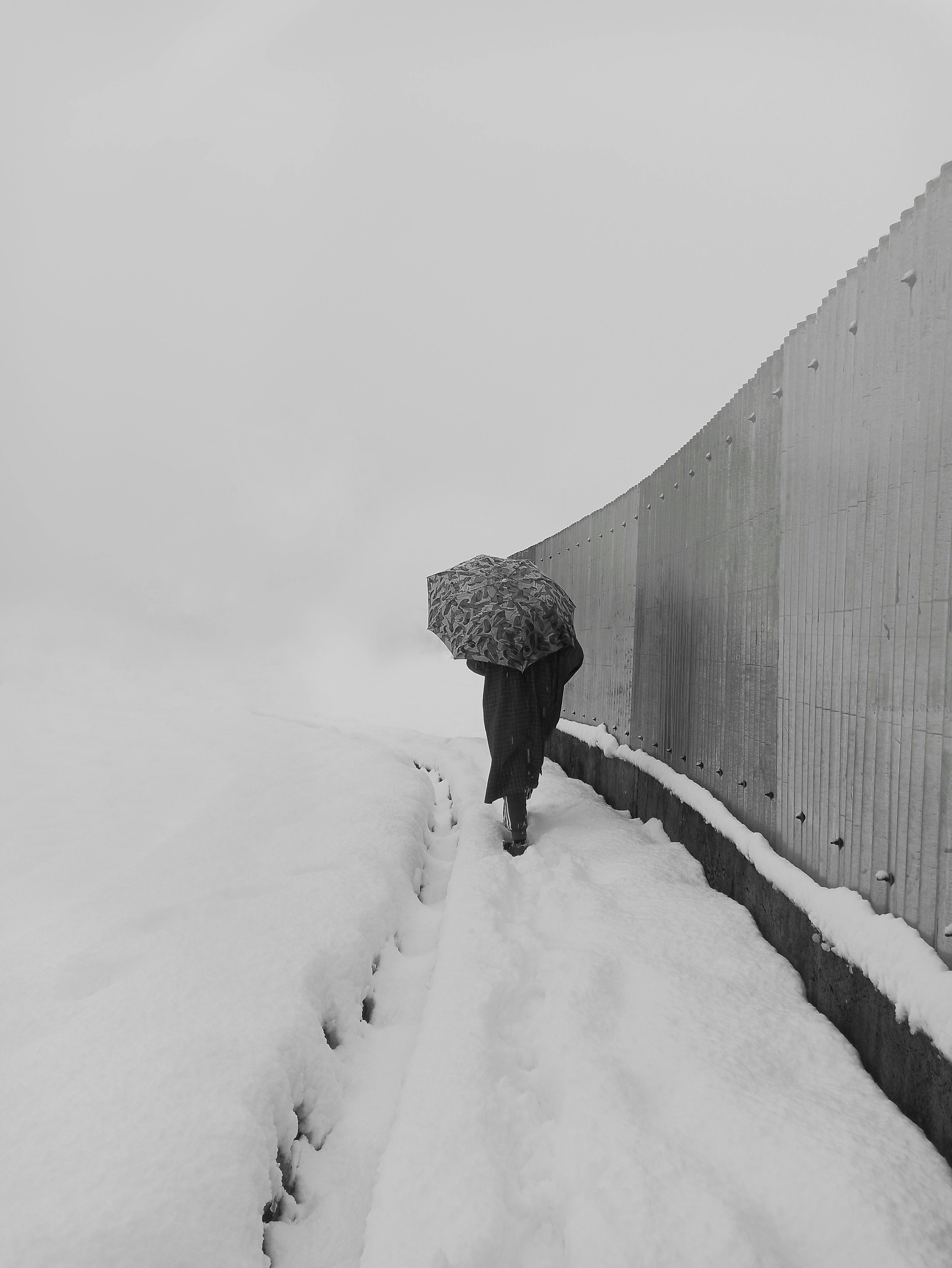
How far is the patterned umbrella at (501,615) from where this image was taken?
16.7ft

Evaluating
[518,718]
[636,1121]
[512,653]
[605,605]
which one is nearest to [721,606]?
[512,653]

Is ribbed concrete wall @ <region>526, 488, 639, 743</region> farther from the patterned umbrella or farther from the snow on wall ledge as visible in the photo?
the snow on wall ledge

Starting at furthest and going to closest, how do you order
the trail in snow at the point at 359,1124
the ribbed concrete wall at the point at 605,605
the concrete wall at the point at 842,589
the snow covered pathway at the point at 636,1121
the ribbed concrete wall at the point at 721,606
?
the ribbed concrete wall at the point at 605,605, the ribbed concrete wall at the point at 721,606, the concrete wall at the point at 842,589, the trail in snow at the point at 359,1124, the snow covered pathway at the point at 636,1121

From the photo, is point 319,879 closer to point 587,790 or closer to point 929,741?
point 929,741

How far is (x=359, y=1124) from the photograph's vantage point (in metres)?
2.43

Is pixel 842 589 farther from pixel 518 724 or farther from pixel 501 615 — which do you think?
pixel 518 724

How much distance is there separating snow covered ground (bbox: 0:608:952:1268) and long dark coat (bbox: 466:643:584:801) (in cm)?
65

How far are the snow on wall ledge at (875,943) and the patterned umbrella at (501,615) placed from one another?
155cm

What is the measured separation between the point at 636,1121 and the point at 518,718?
10.5ft

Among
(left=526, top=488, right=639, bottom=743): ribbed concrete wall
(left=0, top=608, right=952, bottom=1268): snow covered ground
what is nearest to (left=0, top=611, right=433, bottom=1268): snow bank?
(left=0, top=608, right=952, bottom=1268): snow covered ground

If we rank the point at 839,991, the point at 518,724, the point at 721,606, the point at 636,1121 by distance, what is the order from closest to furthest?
the point at 636,1121, the point at 839,991, the point at 721,606, the point at 518,724

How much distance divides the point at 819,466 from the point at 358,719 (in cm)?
1118

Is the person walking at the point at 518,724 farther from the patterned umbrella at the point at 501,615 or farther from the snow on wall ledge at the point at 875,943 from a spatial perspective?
the snow on wall ledge at the point at 875,943

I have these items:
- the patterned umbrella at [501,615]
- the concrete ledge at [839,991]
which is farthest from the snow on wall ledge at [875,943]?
the patterned umbrella at [501,615]
